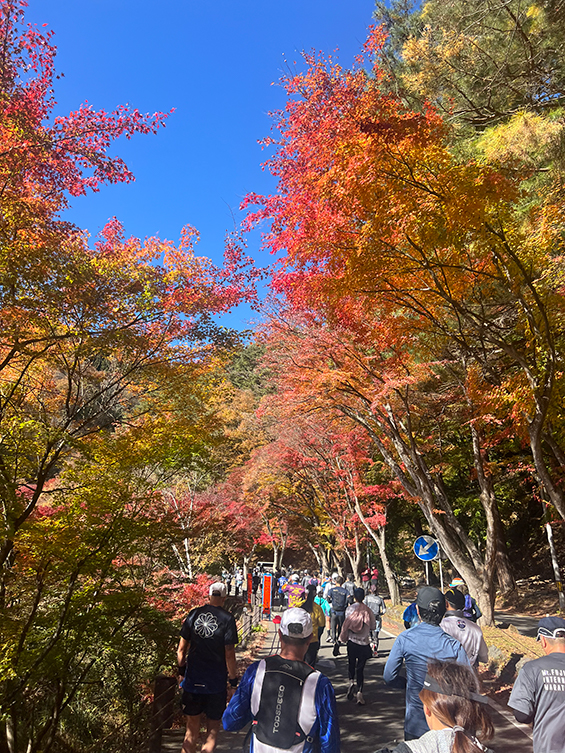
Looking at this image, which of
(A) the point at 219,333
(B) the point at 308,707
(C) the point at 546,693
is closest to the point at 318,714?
(B) the point at 308,707

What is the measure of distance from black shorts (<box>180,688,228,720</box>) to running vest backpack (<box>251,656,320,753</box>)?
6.11 ft

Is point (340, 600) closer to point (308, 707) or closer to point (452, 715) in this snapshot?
point (308, 707)

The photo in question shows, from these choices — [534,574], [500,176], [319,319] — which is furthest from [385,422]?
[534,574]

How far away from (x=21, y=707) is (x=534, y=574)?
966 inches

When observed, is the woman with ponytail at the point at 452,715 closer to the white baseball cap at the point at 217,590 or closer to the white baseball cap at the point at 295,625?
the white baseball cap at the point at 295,625

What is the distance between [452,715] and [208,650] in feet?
9.05

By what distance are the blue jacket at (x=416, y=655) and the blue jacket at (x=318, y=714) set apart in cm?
97

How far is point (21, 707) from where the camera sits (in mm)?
4727

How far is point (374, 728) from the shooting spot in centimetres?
550

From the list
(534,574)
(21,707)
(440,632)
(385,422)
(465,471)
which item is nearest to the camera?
(440,632)

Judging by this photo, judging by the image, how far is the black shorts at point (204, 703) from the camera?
13.1ft

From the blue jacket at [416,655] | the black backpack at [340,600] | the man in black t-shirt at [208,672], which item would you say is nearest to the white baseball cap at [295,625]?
the blue jacket at [416,655]

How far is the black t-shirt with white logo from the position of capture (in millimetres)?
3986

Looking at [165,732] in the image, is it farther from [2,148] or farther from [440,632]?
[2,148]
